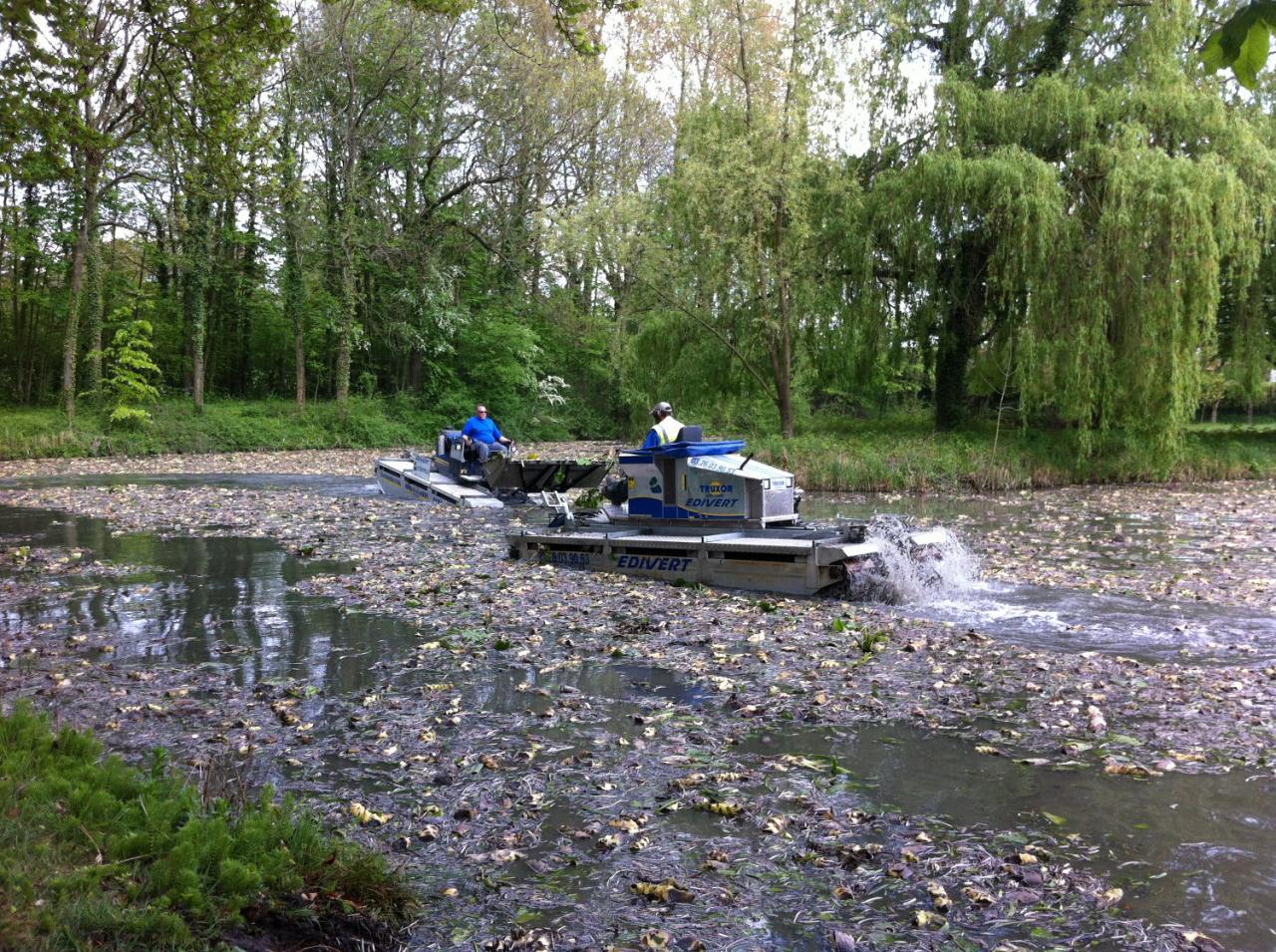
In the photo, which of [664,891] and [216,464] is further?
[216,464]

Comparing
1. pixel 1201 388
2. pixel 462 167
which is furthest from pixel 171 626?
pixel 462 167

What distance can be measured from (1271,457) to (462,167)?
28708mm

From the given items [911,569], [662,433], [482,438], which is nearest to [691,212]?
[482,438]

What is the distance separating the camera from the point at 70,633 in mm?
8414

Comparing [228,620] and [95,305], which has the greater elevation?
[95,305]

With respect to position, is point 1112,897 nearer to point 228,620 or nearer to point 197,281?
→ point 228,620

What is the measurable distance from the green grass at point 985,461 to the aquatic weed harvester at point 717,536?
10.1 meters

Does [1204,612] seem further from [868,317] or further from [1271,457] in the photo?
[1271,457]

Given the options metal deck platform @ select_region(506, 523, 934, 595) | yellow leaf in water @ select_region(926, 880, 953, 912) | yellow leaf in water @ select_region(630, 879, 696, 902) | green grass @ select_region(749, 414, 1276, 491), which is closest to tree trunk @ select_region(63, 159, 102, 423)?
green grass @ select_region(749, 414, 1276, 491)

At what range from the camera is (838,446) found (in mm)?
24234

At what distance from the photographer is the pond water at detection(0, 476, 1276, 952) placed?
4.35 meters

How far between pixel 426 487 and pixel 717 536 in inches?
382

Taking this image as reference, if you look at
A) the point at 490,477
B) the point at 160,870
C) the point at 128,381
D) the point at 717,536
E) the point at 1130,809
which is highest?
the point at 128,381

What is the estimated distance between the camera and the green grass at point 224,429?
90.7 ft
